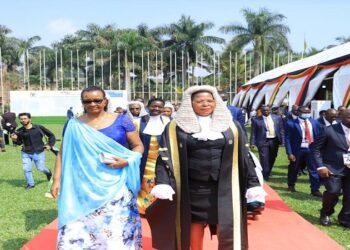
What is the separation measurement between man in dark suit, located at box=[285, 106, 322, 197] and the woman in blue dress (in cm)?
476

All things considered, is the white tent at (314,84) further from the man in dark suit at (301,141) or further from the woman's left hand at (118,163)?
the woman's left hand at (118,163)

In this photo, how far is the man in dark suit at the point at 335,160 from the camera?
5.33 m

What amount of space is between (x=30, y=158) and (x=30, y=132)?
19.6 inches

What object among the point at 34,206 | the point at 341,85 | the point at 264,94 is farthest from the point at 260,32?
the point at 34,206

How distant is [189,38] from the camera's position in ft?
140

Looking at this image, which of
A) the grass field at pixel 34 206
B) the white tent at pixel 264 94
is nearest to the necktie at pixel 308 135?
the grass field at pixel 34 206

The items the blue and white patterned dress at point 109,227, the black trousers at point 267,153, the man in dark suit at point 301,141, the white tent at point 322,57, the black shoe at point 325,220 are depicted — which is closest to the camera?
the blue and white patterned dress at point 109,227

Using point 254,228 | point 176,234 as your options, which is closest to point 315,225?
point 254,228

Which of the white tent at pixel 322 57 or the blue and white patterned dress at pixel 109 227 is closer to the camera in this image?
the blue and white patterned dress at pixel 109 227

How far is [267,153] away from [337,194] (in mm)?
3424

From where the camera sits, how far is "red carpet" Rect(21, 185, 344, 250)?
456 cm

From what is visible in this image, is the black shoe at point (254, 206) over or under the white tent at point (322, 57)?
under

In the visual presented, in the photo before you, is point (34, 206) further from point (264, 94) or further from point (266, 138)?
point (264, 94)

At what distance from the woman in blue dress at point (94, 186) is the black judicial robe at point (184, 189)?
1.04 ft
